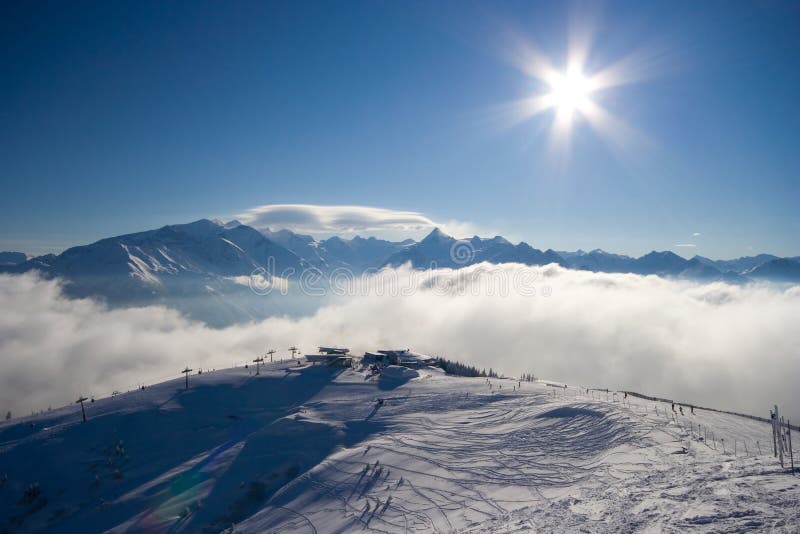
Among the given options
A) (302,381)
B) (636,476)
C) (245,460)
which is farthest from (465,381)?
(636,476)

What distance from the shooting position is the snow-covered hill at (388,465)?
20.2 metres

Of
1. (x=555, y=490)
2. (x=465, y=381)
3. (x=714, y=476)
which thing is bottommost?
(x=465, y=381)

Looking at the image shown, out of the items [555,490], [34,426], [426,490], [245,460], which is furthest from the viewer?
[34,426]

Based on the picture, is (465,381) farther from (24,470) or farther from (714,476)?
(24,470)

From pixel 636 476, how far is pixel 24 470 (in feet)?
174

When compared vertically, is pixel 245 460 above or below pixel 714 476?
below

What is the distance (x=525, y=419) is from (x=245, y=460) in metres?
27.8

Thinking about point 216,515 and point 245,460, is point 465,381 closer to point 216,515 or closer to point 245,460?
point 245,460

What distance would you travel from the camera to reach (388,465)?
33.3m

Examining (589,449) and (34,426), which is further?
(34,426)

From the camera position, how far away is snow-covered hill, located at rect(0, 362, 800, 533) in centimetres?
2025

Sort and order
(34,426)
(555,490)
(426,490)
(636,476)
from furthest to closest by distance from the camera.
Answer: (34,426)
(426,490)
(555,490)
(636,476)

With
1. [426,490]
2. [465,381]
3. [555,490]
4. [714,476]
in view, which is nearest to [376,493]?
[426,490]

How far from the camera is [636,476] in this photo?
2423cm
